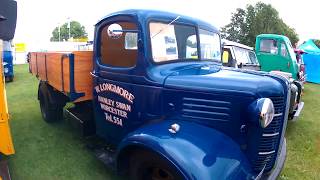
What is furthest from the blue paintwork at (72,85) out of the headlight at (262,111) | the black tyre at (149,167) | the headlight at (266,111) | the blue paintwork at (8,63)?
the blue paintwork at (8,63)

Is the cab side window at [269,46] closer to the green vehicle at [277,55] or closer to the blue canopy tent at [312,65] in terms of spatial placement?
the green vehicle at [277,55]

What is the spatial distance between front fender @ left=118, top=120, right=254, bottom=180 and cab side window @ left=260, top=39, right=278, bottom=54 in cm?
946

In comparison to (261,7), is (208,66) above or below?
below

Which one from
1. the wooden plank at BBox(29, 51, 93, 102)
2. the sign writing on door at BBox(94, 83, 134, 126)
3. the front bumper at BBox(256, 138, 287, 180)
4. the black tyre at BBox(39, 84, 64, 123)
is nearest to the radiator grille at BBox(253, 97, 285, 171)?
the front bumper at BBox(256, 138, 287, 180)

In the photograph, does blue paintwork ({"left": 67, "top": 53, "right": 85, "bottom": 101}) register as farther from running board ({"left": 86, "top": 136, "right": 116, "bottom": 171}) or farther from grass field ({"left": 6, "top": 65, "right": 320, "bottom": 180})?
grass field ({"left": 6, "top": 65, "right": 320, "bottom": 180})

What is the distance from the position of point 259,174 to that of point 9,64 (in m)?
12.6

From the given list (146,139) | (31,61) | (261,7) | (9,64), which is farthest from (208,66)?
(261,7)

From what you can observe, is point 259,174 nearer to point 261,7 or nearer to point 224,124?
point 224,124

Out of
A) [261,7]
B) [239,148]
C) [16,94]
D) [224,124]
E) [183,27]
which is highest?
[261,7]

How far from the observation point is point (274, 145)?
316 cm

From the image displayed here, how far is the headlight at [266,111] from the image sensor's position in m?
2.76

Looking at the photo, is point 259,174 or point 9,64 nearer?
point 259,174

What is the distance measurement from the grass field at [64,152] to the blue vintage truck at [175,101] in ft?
1.39

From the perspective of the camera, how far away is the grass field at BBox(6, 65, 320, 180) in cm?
426
